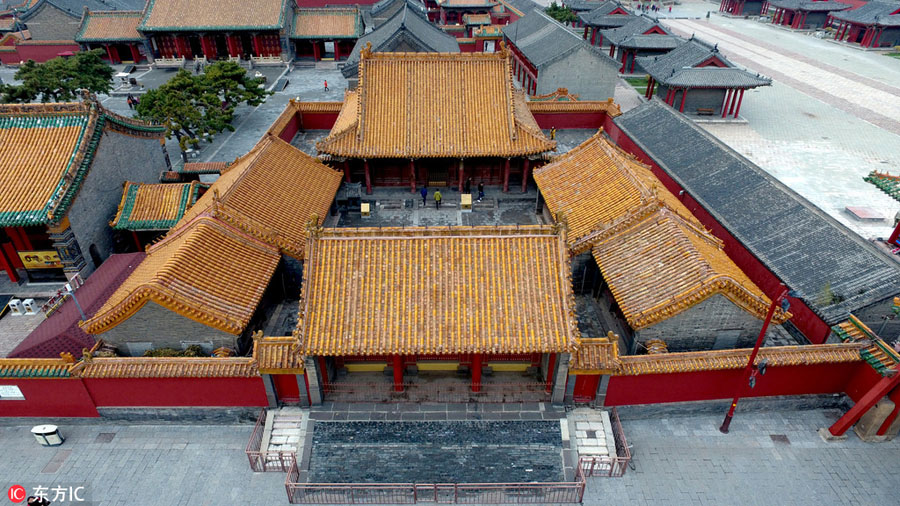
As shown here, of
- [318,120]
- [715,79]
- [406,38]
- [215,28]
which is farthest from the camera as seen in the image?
[215,28]

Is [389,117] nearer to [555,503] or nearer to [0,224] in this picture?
[0,224]

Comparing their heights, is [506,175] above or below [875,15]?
below

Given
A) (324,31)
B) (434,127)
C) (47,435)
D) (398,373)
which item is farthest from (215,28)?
(398,373)

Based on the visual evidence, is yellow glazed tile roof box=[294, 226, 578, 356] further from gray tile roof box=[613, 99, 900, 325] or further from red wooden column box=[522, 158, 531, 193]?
red wooden column box=[522, 158, 531, 193]

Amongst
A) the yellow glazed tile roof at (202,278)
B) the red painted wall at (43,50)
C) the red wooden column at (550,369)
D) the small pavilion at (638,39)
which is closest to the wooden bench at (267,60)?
the red painted wall at (43,50)

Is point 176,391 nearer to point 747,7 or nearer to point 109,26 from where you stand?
point 109,26

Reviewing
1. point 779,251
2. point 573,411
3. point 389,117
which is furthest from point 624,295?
point 389,117
